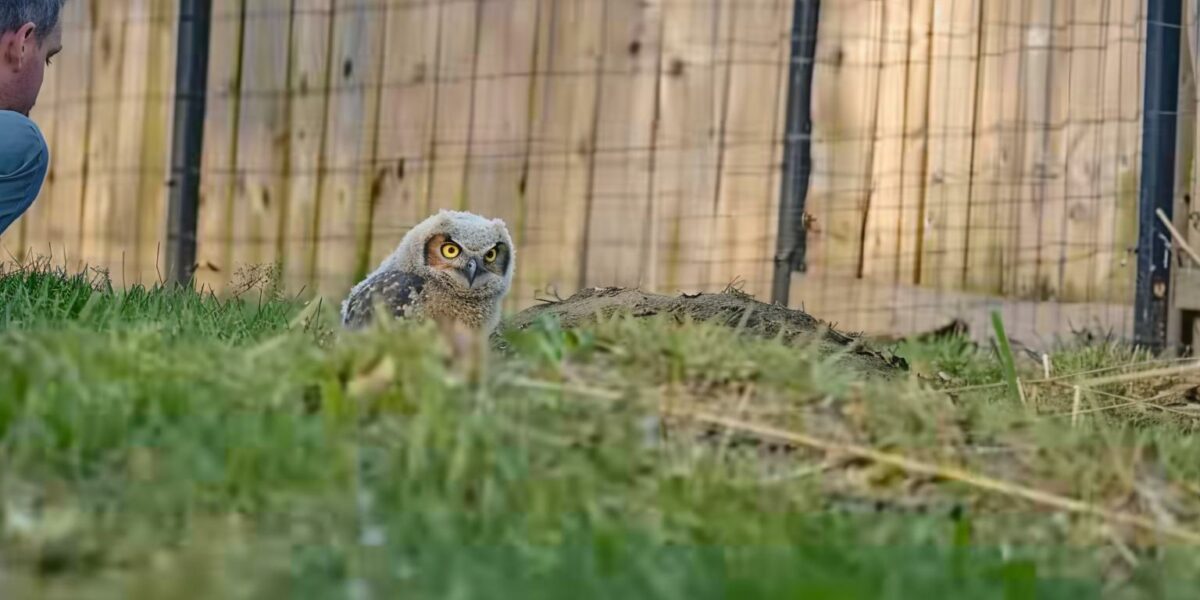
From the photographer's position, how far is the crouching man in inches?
192

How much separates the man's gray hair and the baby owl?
4.88 ft

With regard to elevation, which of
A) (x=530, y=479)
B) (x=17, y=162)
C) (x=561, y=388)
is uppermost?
(x=17, y=162)

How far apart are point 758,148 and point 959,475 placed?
13.2ft

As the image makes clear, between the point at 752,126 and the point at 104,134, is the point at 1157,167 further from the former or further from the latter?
the point at 104,134

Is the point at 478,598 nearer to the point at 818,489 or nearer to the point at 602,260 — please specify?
the point at 818,489

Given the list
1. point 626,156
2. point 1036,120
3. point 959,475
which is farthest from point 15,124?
point 1036,120

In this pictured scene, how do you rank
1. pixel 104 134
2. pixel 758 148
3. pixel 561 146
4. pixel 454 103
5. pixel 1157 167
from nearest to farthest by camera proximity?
pixel 1157 167 → pixel 758 148 → pixel 561 146 → pixel 454 103 → pixel 104 134

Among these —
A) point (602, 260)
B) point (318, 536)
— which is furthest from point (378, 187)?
point (318, 536)

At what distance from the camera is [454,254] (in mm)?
4809

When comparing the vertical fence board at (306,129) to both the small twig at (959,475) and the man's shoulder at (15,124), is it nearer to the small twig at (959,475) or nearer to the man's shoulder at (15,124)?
the man's shoulder at (15,124)

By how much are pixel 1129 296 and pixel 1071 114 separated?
33.7 inches

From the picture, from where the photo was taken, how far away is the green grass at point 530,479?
6.31ft

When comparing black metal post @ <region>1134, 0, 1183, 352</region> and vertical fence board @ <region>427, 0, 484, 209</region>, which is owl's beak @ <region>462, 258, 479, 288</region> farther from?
black metal post @ <region>1134, 0, 1183, 352</region>

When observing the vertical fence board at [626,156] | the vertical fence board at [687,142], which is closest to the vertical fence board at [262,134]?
the vertical fence board at [626,156]
